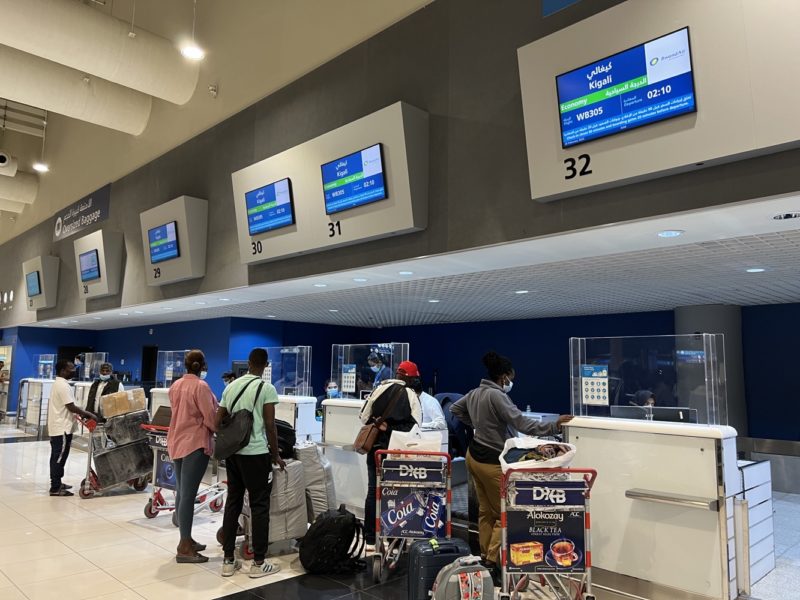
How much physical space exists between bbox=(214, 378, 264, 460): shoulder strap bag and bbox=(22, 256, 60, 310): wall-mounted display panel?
965 centimetres

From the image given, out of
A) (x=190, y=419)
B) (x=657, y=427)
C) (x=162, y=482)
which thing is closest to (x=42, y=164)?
(x=162, y=482)

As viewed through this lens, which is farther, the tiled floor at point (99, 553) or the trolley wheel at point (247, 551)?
the trolley wheel at point (247, 551)

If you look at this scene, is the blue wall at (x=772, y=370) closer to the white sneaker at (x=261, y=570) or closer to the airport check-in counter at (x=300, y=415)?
the airport check-in counter at (x=300, y=415)

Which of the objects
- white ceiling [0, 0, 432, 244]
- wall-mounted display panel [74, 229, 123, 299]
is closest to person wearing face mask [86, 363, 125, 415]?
wall-mounted display panel [74, 229, 123, 299]

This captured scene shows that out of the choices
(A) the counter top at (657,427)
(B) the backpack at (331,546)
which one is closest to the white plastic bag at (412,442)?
(B) the backpack at (331,546)

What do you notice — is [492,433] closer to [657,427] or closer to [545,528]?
[545,528]

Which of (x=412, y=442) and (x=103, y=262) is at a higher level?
(x=103, y=262)

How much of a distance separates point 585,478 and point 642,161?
1841mm

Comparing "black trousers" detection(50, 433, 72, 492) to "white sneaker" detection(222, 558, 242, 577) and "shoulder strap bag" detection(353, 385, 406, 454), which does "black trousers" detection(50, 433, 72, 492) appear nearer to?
"white sneaker" detection(222, 558, 242, 577)

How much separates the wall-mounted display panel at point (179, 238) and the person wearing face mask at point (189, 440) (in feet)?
9.92

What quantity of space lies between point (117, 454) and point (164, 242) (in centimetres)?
270

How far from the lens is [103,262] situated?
9203mm

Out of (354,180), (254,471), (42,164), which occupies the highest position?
(42,164)

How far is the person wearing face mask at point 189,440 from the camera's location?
4.48m
